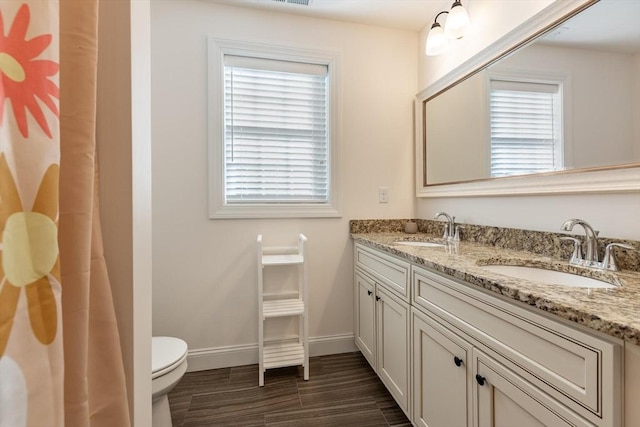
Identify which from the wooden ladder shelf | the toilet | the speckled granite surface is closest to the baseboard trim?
the wooden ladder shelf

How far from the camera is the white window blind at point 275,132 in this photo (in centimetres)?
209

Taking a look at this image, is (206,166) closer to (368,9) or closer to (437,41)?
(368,9)

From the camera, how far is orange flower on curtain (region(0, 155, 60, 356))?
0.33 m

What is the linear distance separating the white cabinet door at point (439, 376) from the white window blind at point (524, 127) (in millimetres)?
891

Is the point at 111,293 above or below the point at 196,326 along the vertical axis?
above

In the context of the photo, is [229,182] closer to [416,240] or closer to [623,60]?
[416,240]

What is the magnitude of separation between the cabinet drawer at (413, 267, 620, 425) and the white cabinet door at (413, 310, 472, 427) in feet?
0.35

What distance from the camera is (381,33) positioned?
2.28 meters

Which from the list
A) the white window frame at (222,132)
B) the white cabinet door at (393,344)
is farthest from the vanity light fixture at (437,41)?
the white cabinet door at (393,344)

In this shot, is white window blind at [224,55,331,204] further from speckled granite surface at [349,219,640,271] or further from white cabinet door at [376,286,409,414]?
white cabinet door at [376,286,409,414]

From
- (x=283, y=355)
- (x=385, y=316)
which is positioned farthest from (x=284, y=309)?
(x=385, y=316)

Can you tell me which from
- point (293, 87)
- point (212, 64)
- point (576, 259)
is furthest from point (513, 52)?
point (212, 64)

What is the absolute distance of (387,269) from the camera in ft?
→ 5.38

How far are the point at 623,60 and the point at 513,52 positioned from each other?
1.67ft
